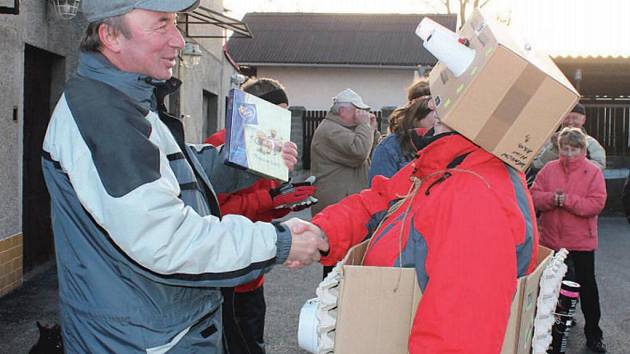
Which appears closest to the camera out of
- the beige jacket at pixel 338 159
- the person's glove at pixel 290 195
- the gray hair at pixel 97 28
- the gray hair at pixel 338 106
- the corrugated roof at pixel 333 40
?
the gray hair at pixel 97 28

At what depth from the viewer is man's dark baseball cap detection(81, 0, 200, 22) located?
6.68ft

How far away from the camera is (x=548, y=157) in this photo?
6.67 metres

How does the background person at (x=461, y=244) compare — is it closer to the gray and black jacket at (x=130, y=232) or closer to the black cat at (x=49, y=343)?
the gray and black jacket at (x=130, y=232)

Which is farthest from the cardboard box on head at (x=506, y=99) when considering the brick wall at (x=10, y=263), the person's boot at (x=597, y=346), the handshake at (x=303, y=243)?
the brick wall at (x=10, y=263)

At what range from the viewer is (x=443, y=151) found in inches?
86.4

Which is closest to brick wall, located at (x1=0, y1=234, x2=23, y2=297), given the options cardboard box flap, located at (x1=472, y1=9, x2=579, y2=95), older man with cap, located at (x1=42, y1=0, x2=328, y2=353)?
older man with cap, located at (x1=42, y1=0, x2=328, y2=353)

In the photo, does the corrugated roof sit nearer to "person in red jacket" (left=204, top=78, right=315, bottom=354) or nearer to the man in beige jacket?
the man in beige jacket

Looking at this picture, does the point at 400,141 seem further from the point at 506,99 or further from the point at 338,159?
the point at 506,99

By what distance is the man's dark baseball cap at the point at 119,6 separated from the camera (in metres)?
2.04

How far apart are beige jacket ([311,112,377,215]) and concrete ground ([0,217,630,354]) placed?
127 cm

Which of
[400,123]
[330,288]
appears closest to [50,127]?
[330,288]

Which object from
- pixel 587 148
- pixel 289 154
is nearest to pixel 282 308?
pixel 587 148

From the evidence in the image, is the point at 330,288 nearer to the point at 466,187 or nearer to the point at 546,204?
the point at 466,187

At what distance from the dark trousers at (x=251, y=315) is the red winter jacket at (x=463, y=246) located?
7.39ft
